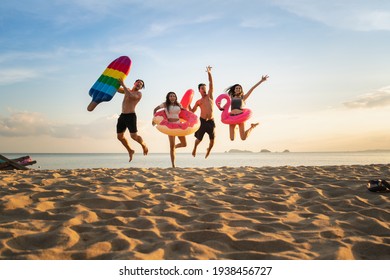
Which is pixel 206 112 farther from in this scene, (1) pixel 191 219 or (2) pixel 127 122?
(1) pixel 191 219

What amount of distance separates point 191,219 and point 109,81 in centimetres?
467

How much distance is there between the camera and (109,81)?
7434mm

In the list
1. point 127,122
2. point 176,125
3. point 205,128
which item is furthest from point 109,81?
point 205,128

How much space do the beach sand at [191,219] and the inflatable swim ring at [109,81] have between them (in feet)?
6.97

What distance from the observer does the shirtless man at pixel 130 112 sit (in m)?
7.58

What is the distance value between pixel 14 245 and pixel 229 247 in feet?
5.78

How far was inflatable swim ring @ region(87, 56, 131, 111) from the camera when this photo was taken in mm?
7359

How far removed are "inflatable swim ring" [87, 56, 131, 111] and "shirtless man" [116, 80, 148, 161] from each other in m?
0.18

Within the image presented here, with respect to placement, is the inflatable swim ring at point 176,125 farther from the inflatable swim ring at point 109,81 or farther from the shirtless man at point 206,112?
the inflatable swim ring at point 109,81

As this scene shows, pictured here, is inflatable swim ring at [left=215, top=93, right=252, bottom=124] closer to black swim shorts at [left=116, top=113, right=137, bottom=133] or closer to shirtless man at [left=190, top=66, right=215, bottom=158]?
shirtless man at [left=190, top=66, right=215, bottom=158]

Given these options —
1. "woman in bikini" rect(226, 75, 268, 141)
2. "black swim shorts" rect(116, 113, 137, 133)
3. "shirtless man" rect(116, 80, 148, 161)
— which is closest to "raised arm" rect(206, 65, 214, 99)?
"woman in bikini" rect(226, 75, 268, 141)

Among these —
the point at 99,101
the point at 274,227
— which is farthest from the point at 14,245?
the point at 99,101
